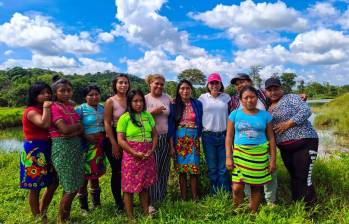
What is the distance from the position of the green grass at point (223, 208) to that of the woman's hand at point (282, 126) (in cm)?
89

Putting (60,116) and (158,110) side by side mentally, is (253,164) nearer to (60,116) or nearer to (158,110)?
(158,110)

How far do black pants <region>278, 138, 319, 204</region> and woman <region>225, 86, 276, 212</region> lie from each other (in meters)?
0.35

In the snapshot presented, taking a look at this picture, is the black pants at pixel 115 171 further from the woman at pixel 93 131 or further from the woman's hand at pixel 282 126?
the woman's hand at pixel 282 126

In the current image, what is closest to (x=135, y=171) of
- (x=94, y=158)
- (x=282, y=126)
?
(x=94, y=158)

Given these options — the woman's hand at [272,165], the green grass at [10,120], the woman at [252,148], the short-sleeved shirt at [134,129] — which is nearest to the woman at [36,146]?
the short-sleeved shirt at [134,129]

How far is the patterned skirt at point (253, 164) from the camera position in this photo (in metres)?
3.43

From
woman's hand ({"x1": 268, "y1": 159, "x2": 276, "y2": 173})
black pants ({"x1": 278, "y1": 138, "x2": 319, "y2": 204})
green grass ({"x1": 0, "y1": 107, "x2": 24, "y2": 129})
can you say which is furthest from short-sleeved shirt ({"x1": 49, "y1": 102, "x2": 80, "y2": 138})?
green grass ({"x1": 0, "y1": 107, "x2": 24, "y2": 129})

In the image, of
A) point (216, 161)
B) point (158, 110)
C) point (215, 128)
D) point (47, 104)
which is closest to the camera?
point (47, 104)

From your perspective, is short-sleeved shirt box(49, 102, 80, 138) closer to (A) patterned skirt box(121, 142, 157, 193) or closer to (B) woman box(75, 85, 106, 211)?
(B) woman box(75, 85, 106, 211)

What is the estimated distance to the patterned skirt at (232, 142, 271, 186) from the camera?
11.2 feet

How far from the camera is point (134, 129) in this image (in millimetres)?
3607

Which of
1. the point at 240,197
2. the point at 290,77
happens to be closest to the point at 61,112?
the point at 240,197

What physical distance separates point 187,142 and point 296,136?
54.1 inches

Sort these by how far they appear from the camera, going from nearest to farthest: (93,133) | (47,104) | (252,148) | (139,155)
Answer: (47,104) → (252,148) → (139,155) → (93,133)
